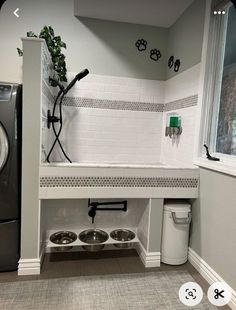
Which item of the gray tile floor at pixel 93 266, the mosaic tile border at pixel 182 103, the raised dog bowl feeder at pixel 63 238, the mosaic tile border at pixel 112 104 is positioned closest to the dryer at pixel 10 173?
the gray tile floor at pixel 93 266

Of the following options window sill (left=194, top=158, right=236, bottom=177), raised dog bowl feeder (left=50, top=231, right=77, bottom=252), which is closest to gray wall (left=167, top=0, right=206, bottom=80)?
window sill (left=194, top=158, right=236, bottom=177)

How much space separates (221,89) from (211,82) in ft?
0.37

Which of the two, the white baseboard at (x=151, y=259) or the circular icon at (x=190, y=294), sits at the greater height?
the white baseboard at (x=151, y=259)

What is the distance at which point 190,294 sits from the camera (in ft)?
6.32

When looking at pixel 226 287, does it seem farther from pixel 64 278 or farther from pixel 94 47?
pixel 94 47

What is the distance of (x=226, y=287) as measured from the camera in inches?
70.7

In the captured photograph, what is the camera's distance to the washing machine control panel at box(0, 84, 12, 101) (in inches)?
73.7

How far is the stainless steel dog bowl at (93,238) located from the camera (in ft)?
7.74

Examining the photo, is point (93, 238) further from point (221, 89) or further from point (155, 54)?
point (155, 54)

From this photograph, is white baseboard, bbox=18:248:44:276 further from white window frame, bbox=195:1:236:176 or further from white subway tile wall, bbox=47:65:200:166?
white window frame, bbox=195:1:236:176

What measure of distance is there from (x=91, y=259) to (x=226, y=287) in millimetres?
1168

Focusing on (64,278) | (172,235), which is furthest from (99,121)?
(64,278)

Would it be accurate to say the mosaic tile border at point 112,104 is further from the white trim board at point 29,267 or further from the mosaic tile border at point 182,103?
the white trim board at point 29,267

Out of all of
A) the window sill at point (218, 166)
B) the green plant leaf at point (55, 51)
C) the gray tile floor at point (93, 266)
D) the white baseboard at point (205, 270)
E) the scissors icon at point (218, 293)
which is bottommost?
the gray tile floor at point (93, 266)
